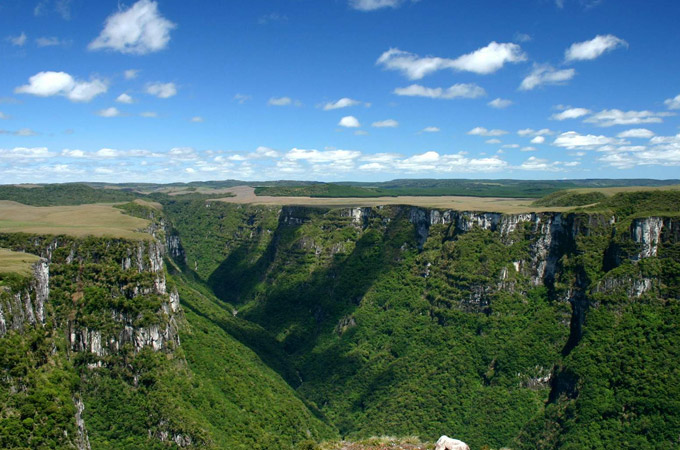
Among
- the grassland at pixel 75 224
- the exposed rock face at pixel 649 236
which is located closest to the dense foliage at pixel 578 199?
the exposed rock face at pixel 649 236

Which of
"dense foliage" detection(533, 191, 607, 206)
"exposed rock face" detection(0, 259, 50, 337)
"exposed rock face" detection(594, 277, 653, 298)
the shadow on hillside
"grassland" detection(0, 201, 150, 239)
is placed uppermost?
"dense foliage" detection(533, 191, 607, 206)

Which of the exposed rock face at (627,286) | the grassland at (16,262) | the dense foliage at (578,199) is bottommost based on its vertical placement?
the exposed rock face at (627,286)

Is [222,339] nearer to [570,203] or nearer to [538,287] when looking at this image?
[538,287]

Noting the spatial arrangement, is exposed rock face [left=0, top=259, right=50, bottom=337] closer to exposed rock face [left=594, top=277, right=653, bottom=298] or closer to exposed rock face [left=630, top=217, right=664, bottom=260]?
exposed rock face [left=594, top=277, right=653, bottom=298]

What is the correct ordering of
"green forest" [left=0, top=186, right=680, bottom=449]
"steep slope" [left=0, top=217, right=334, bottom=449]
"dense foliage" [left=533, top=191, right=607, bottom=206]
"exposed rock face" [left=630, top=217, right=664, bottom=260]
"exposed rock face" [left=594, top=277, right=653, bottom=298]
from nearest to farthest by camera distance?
"steep slope" [left=0, top=217, right=334, bottom=449] → "green forest" [left=0, top=186, right=680, bottom=449] → "exposed rock face" [left=594, top=277, right=653, bottom=298] → "exposed rock face" [left=630, top=217, right=664, bottom=260] → "dense foliage" [left=533, top=191, right=607, bottom=206]

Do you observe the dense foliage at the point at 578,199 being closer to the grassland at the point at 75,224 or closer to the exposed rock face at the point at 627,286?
the exposed rock face at the point at 627,286

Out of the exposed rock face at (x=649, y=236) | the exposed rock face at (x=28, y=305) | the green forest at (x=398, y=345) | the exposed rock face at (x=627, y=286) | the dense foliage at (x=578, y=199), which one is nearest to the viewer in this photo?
the exposed rock face at (x=28, y=305)

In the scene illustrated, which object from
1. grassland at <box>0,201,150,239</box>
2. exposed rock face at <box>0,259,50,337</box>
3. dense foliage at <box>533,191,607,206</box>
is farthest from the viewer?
dense foliage at <box>533,191,607,206</box>

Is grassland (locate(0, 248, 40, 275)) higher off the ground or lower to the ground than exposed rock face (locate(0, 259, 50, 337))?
higher

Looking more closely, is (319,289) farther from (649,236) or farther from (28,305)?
(28,305)

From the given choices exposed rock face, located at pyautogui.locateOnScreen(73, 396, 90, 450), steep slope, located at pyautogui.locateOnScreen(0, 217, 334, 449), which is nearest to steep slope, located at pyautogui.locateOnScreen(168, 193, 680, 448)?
steep slope, located at pyautogui.locateOnScreen(0, 217, 334, 449)
